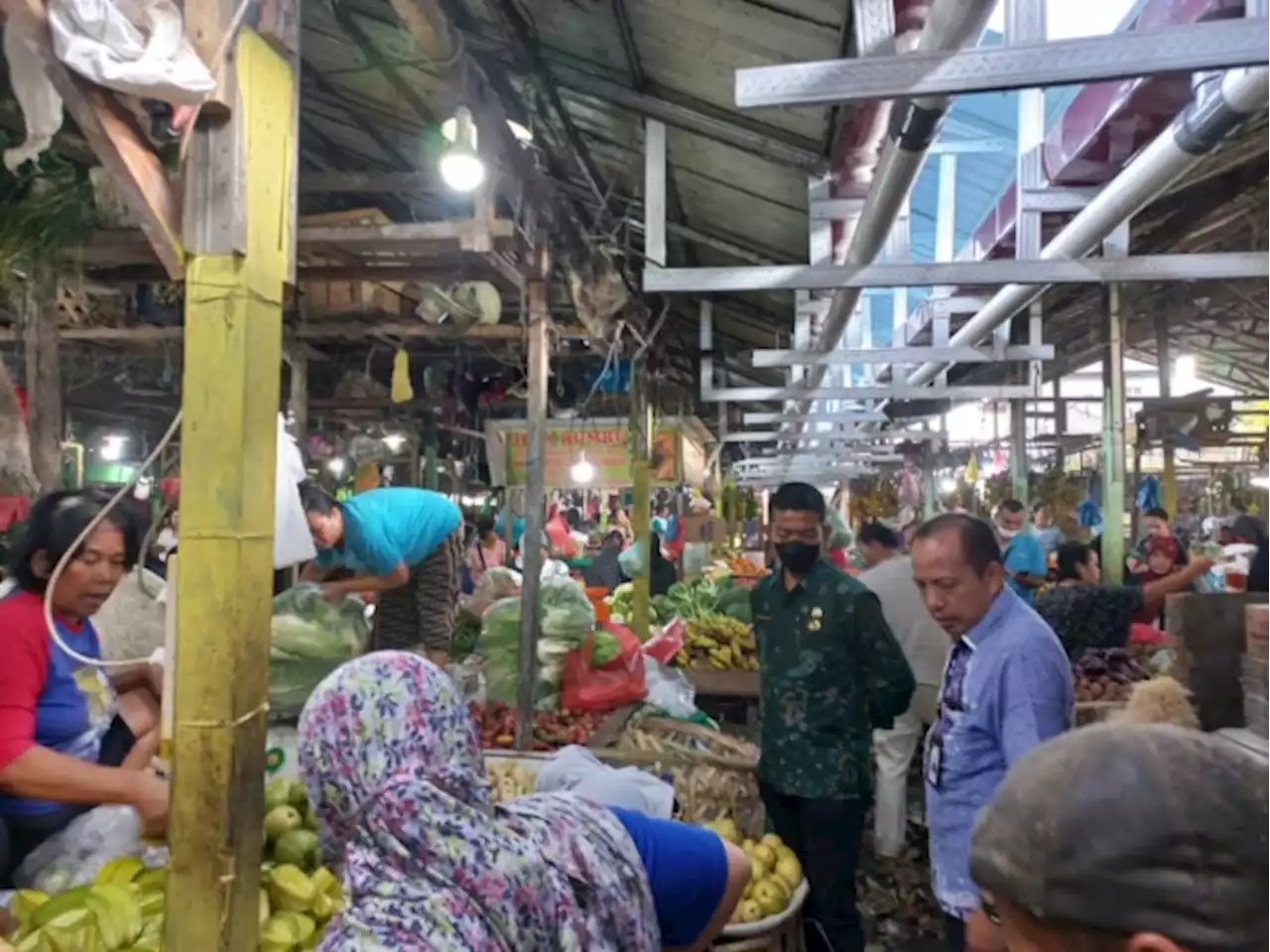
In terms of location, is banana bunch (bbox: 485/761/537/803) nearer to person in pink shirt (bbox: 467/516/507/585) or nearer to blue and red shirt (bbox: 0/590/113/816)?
blue and red shirt (bbox: 0/590/113/816)

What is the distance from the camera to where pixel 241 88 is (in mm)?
→ 2217

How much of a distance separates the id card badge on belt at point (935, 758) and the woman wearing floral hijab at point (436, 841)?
1183 mm

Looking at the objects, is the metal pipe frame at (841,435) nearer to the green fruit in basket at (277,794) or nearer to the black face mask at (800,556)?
the black face mask at (800,556)

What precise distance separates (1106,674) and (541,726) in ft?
11.6

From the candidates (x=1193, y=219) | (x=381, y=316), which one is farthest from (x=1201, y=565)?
(x=381, y=316)

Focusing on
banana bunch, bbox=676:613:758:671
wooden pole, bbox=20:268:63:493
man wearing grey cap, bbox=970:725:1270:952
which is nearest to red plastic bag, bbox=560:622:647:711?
banana bunch, bbox=676:613:758:671

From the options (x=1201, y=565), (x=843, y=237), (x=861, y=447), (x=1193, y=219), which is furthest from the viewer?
(x=861, y=447)

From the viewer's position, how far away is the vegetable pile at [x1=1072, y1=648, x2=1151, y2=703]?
6113 millimetres

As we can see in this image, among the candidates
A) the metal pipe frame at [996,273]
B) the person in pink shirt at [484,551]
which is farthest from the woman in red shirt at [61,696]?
the person in pink shirt at [484,551]

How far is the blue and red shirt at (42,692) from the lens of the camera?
2686mm

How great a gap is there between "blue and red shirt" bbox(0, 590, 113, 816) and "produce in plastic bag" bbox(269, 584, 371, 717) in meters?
1.50

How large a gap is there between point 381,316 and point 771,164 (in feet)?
10.2

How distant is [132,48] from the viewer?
183 centimetres

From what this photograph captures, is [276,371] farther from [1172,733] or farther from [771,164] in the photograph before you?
[771,164]
